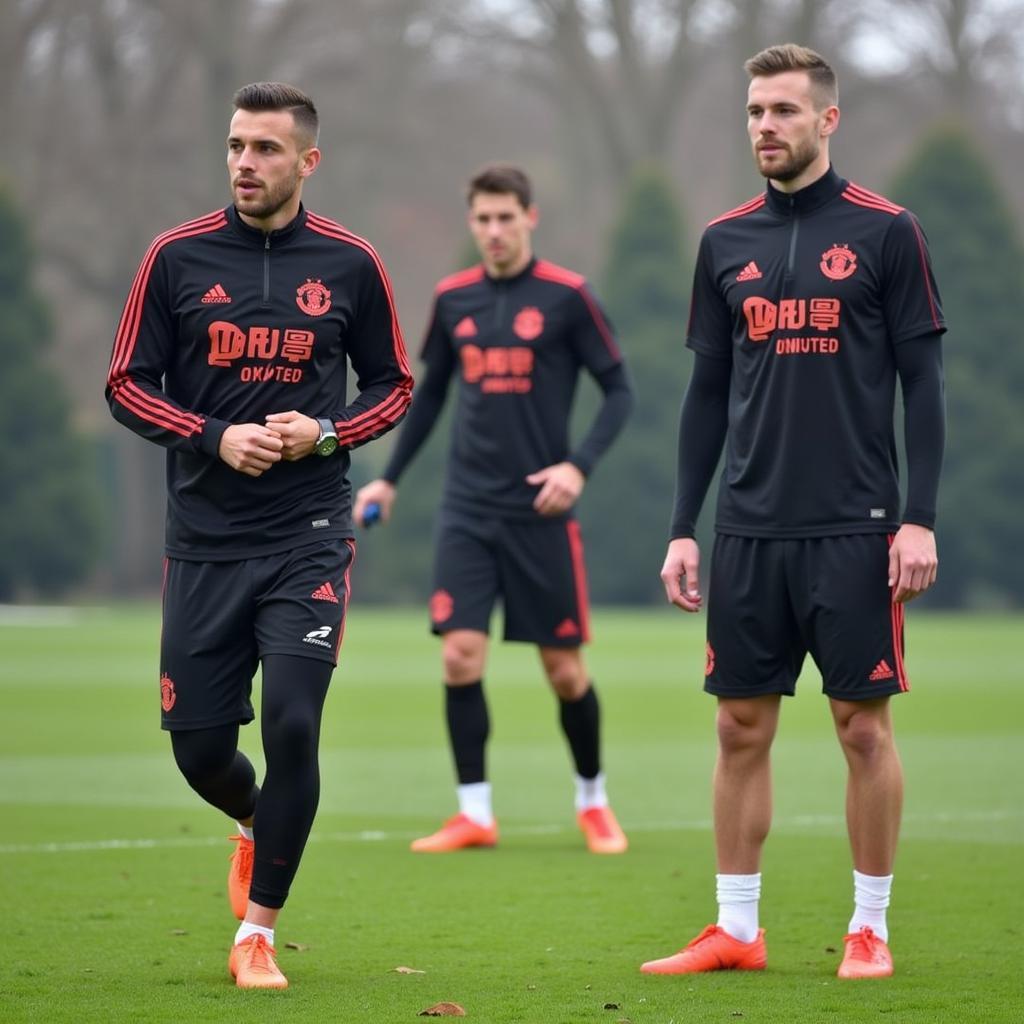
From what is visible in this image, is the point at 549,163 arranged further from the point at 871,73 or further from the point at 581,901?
the point at 581,901

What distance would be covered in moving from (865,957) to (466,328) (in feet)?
13.6

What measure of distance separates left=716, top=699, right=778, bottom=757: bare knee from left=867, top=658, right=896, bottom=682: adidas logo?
33cm

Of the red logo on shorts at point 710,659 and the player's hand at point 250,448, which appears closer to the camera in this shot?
the player's hand at point 250,448

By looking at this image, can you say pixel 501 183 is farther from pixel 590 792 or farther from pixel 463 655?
pixel 590 792

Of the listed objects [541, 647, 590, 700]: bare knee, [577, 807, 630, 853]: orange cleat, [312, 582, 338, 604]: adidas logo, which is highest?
[312, 582, 338, 604]: adidas logo

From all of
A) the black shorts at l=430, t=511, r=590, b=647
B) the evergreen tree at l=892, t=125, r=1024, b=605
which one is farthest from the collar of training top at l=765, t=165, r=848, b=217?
the evergreen tree at l=892, t=125, r=1024, b=605

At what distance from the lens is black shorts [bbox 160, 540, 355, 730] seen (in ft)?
19.1

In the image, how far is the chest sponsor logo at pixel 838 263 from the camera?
6.00 m

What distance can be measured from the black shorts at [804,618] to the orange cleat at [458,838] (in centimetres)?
294

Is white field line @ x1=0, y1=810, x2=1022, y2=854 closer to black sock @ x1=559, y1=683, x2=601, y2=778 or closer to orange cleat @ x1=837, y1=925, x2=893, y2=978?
black sock @ x1=559, y1=683, x2=601, y2=778

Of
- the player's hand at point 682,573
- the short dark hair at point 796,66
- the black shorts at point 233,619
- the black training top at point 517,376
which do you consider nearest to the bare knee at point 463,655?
the black training top at point 517,376

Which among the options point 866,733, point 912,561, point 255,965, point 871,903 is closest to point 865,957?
point 871,903

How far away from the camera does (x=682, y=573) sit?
632 cm

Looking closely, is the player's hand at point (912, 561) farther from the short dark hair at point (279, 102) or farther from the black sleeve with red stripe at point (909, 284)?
the short dark hair at point (279, 102)
